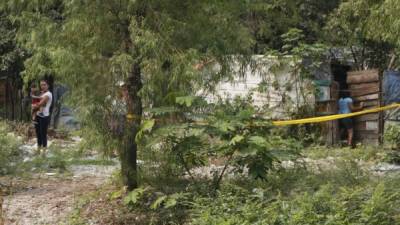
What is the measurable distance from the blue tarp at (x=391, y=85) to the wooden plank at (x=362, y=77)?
168 centimetres

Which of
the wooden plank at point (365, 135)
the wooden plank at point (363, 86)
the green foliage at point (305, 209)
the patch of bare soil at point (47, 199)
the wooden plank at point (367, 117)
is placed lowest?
the patch of bare soil at point (47, 199)

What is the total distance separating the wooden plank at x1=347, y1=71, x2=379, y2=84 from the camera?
1400 centimetres

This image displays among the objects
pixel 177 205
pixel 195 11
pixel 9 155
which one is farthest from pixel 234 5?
pixel 9 155

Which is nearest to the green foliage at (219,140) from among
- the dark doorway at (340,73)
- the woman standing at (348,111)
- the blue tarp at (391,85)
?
the woman standing at (348,111)

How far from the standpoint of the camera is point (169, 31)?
7.04 m

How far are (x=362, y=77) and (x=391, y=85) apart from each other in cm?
212

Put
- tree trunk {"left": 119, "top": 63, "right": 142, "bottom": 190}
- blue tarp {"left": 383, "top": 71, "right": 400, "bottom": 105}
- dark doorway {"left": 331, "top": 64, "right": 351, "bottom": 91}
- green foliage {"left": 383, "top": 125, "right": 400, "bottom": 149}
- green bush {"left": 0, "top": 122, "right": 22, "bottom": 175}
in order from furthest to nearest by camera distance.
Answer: dark doorway {"left": 331, "top": 64, "right": 351, "bottom": 91}, blue tarp {"left": 383, "top": 71, "right": 400, "bottom": 105}, green foliage {"left": 383, "top": 125, "right": 400, "bottom": 149}, green bush {"left": 0, "top": 122, "right": 22, "bottom": 175}, tree trunk {"left": 119, "top": 63, "right": 142, "bottom": 190}

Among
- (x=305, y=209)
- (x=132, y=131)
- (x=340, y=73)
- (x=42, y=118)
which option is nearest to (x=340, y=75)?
(x=340, y=73)

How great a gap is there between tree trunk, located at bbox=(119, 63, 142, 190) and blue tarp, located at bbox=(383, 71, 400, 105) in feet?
33.0

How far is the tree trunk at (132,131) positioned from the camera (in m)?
7.39

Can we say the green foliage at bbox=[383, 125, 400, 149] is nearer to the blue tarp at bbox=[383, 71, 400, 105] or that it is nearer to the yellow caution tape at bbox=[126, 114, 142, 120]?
the blue tarp at bbox=[383, 71, 400, 105]

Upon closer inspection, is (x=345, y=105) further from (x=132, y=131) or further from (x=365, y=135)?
(x=132, y=131)

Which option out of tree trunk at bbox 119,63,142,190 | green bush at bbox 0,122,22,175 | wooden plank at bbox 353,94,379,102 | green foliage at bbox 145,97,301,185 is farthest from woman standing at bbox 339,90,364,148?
tree trunk at bbox 119,63,142,190

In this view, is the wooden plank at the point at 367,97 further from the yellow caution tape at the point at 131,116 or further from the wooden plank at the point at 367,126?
the yellow caution tape at the point at 131,116
